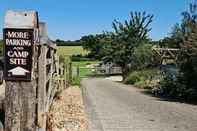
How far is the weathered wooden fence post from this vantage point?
5.59 meters

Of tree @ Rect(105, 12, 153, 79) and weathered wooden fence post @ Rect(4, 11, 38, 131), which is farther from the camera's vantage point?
tree @ Rect(105, 12, 153, 79)

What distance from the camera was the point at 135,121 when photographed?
13.0 meters

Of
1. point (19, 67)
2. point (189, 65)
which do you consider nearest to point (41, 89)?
point (19, 67)

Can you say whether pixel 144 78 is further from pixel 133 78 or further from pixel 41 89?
pixel 41 89

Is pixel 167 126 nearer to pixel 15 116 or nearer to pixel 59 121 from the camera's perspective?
pixel 59 121

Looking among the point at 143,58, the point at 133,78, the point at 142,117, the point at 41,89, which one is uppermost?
the point at 143,58

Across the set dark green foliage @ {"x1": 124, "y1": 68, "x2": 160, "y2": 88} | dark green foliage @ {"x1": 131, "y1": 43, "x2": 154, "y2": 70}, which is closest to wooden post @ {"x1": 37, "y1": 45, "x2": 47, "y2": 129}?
dark green foliage @ {"x1": 124, "y1": 68, "x2": 160, "y2": 88}

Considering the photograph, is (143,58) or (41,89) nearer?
(41,89)

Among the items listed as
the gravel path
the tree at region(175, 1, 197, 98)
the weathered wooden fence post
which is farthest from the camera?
the tree at region(175, 1, 197, 98)

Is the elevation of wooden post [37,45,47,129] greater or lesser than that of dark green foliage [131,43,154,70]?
lesser

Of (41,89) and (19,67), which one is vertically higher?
(19,67)

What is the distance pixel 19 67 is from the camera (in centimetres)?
564

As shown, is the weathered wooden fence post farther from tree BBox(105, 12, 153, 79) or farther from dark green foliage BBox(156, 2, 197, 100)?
tree BBox(105, 12, 153, 79)

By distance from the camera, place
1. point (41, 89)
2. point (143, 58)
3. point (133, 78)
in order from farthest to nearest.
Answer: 1. point (143, 58)
2. point (133, 78)
3. point (41, 89)
